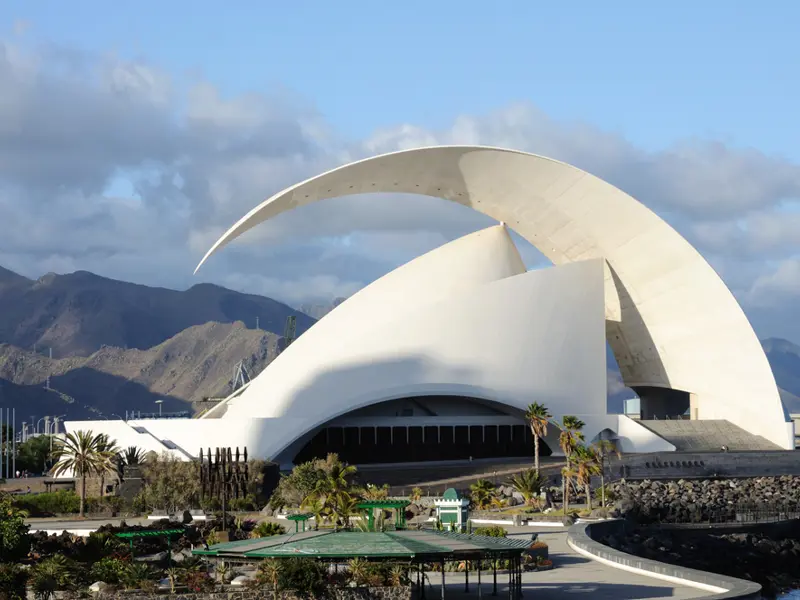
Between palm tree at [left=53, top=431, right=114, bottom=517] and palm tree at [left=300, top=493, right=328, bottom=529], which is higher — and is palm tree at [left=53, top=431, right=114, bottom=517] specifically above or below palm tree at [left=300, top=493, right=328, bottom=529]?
above

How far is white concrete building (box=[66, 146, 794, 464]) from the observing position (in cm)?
4956

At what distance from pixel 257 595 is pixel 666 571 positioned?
8.19 m

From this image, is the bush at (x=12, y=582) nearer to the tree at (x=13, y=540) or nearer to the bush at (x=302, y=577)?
the tree at (x=13, y=540)

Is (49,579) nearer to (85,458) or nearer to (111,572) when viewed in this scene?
(111,572)

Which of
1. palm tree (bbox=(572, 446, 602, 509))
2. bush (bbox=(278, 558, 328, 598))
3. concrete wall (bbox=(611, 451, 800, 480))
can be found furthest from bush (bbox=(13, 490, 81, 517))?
bush (bbox=(278, 558, 328, 598))

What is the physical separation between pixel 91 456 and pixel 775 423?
1149 inches

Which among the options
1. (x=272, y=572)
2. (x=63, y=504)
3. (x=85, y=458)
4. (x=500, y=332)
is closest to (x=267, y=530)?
(x=272, y=572)

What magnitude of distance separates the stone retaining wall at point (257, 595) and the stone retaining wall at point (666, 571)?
5.19 m

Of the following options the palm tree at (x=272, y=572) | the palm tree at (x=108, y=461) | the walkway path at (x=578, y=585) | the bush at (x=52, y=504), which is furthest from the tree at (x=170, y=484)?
the palm tree at (x=272, y=572)

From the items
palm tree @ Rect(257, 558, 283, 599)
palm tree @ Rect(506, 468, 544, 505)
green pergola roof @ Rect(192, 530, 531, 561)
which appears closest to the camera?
green pergola roof @ Rect(192, 530, 531, 561)

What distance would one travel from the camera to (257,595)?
19484mm

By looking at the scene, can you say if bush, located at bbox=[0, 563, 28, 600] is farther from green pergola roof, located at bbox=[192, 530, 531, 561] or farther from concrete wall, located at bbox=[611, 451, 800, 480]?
concrete wall, located at bbox=[611, 451, 800, 480]

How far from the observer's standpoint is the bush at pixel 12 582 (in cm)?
1995

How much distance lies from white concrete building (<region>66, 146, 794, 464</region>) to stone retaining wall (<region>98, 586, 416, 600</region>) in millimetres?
28004
